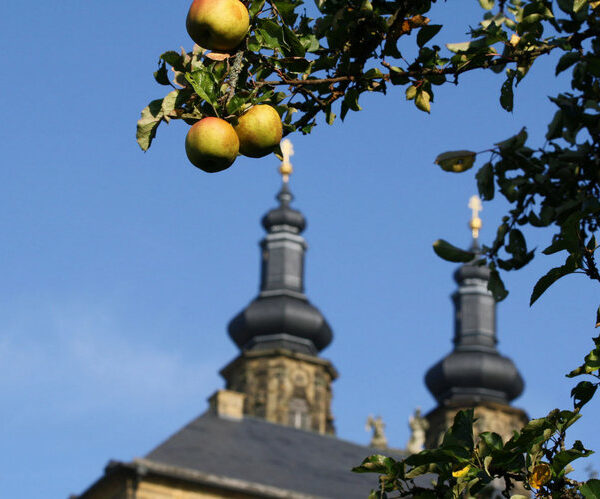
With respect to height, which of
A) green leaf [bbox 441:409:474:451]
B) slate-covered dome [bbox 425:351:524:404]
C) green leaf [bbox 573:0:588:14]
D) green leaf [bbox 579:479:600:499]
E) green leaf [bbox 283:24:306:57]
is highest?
slate-covered dome [bbox 425:351:524:404]

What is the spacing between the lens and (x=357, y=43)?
16.5ft

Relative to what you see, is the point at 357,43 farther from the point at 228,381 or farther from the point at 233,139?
the point at 228,381

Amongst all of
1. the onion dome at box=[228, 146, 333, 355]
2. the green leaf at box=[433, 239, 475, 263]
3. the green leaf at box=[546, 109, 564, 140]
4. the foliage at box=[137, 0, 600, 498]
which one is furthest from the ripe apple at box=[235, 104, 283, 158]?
the onion dome at box=[228, 146, 333, 355]

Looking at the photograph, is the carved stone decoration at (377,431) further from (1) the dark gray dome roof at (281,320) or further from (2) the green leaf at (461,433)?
(2) the green leaf at (461,433)

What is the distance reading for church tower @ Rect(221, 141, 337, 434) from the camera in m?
49.7

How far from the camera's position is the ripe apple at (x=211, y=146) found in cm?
378

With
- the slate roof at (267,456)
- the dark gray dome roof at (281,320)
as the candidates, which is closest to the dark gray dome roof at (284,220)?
the dark gray dome roof at (281,320)

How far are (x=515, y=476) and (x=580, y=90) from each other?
250 centimetres

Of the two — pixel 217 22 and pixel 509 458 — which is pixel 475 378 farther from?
pixel 217 22

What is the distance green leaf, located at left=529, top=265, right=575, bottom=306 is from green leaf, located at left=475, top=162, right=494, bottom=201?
1.80m

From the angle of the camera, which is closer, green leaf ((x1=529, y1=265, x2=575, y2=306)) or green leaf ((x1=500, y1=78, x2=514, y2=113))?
green leaf ((x1=529, y1=265, x2=575, y2=306))

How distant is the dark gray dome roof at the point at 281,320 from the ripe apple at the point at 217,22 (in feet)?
152

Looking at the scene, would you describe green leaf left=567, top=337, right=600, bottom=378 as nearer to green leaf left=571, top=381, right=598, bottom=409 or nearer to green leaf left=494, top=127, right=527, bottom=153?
green leaf left=571, top=381, right=598, bottom=409

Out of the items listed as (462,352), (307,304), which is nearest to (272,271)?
(307,304)
